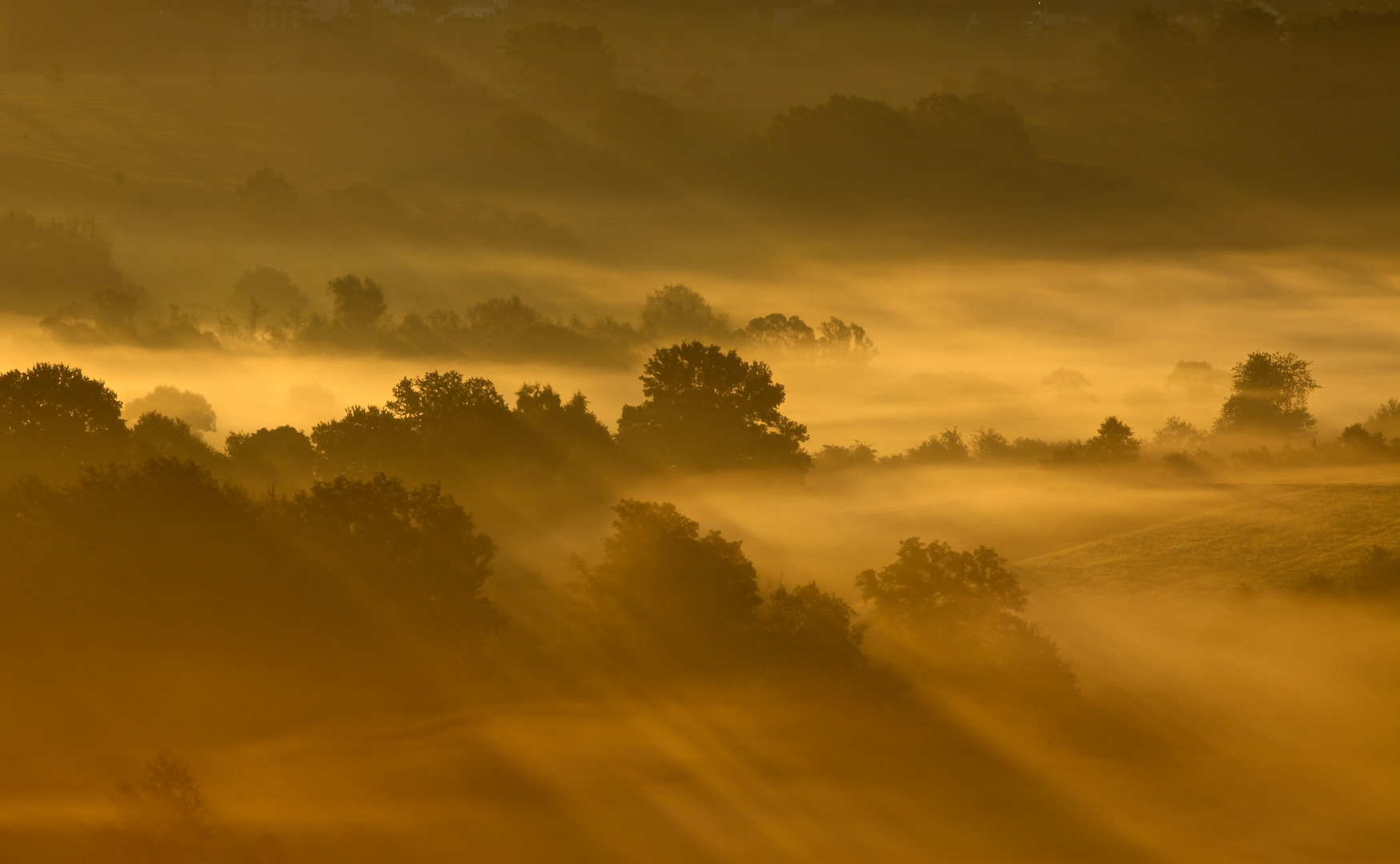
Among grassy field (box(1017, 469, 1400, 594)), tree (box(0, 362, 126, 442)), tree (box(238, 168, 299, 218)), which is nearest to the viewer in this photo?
grassy field (box(1017, 469, 1400, 594))

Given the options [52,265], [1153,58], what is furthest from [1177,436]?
[52,265]

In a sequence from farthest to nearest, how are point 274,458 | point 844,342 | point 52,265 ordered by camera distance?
point 52,265 → point 844,342 → point 274,458

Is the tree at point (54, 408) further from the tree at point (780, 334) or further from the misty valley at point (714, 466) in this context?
the tree at point (780, 334)

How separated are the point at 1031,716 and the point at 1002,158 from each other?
313 feet

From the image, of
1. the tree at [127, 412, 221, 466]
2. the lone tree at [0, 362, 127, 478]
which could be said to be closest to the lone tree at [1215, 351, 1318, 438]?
the tree at [127, 412, 221, 466]

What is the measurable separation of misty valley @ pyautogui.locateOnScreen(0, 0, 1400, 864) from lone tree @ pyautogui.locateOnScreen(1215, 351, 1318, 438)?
33 cm

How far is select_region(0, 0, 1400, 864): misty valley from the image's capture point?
83.5 feet

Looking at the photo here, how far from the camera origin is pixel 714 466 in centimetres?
5097

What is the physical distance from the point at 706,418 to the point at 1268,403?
27.4m

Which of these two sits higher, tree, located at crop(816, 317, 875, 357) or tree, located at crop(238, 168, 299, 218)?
tree, located at crop(238, 168, 299, 218)

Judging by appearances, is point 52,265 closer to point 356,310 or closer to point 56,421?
point 356,310

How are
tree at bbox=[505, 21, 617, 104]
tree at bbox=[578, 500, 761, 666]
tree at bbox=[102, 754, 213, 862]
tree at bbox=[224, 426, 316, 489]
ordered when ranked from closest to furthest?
1. tree at bbox=[102, 754, 213, 862]
2. tree at bbox=[578, 500, 761, 666]
3. tree at bbox=[224, 426, 316, 489]
4. tree at bbox=[505, 21, 617, 104]

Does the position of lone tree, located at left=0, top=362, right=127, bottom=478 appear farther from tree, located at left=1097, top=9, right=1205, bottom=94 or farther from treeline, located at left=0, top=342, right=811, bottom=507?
tree, located at left=1097, top=9, right=1205, bottom=94

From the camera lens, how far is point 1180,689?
28609 millimetres
